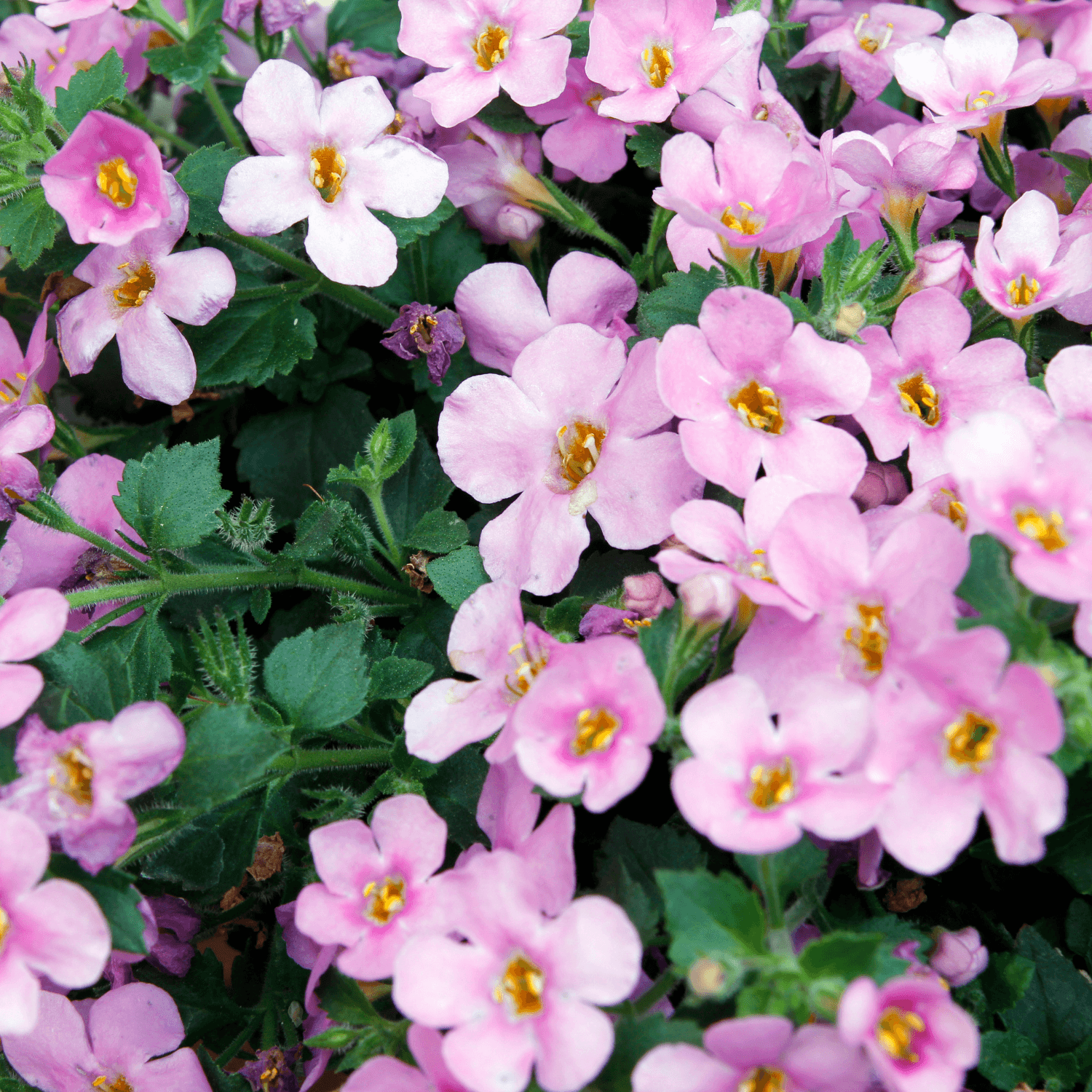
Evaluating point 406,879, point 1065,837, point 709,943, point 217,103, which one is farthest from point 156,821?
point 217,103

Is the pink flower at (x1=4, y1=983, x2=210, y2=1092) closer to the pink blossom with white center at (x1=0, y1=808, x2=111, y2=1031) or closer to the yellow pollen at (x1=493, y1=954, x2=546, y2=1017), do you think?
the pink blossom with white center at (x1=0, y1=808, x2=111, y2=1031)

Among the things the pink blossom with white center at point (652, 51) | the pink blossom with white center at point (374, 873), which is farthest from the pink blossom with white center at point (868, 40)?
the pink blossom with white center at point (374, 873)

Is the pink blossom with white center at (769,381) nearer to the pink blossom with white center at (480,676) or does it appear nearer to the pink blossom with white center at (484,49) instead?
the pink blossom with white center at (480,676)

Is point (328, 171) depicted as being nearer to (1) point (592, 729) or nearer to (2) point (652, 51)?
(2) point (652, 51)

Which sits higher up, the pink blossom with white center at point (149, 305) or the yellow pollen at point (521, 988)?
the pink blossom with white center at point (149, 305)

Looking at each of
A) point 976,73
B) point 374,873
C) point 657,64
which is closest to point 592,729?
point 374,873

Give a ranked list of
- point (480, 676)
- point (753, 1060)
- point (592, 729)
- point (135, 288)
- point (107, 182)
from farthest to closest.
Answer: point (135, 288)
point (107, 182)
point (480, 676)
point (592, 729)
point (753, 1060)
